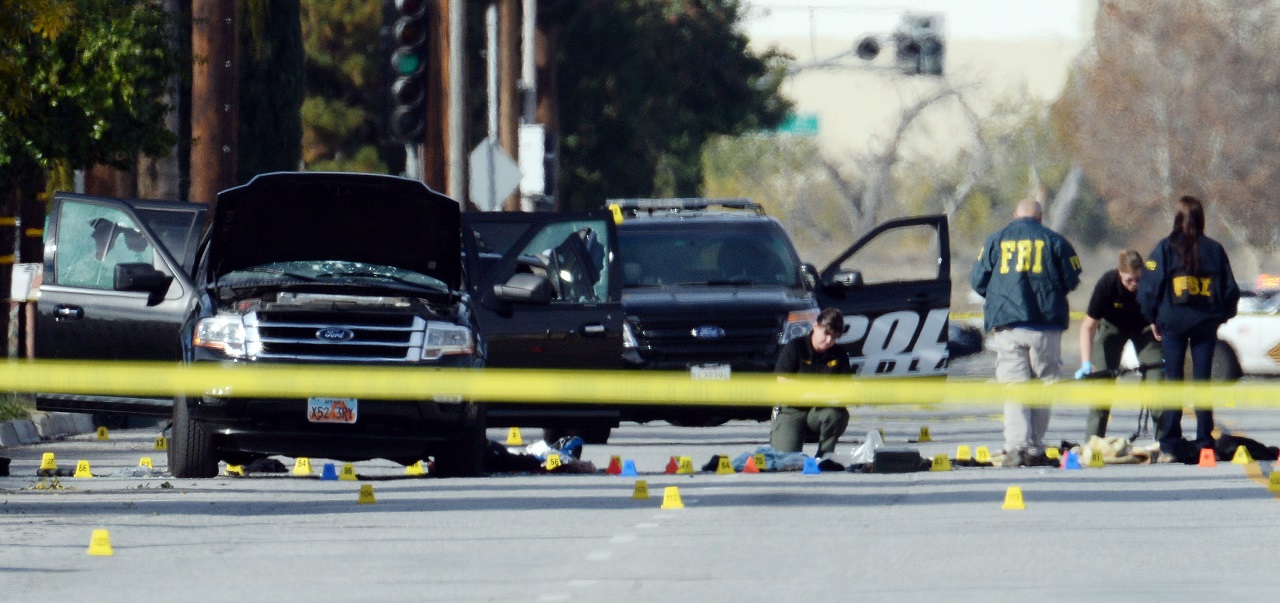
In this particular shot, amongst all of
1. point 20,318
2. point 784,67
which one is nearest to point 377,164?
point 784,67

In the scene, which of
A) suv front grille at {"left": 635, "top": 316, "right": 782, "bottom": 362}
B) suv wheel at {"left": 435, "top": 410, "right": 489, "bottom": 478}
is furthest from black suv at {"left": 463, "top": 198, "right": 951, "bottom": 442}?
suv wheel at {"left": 435, "top": 410, "right": 489, "bottom": 478}

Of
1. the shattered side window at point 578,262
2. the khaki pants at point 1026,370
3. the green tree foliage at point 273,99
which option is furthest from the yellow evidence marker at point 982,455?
the green tree foliage at point 273,99

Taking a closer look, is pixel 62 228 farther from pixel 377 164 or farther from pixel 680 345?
pixel 377 164

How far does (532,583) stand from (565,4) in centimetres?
2531

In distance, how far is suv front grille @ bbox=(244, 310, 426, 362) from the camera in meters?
13.8

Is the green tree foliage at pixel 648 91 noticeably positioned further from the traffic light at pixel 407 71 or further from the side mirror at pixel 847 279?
the traffic light at pixel 407 71

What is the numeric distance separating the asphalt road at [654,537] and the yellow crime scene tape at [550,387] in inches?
22.4

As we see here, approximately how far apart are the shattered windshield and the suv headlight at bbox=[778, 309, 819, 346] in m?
5.05

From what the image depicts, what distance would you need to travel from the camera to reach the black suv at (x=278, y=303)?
45.2 ft

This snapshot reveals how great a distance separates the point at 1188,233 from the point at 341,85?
2624 centimetres

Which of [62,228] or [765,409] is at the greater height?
[62,228]

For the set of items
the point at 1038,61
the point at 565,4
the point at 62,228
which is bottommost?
the point at 62,228

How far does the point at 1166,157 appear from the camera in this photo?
61.3m

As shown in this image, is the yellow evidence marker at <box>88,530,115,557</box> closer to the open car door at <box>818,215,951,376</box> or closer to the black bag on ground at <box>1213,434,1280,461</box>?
the black bag on ground at <box>1213,434,1280,461</box>
